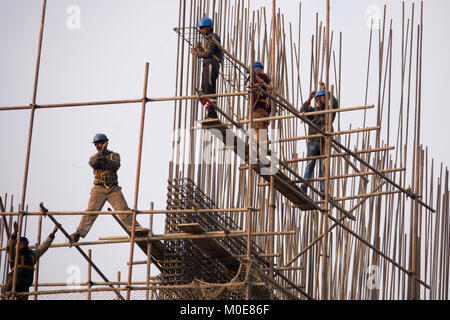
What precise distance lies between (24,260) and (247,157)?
347 cm

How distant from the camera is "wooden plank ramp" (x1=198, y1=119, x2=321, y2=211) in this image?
1666 centimetres

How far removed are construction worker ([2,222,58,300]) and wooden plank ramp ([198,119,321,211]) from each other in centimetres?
263

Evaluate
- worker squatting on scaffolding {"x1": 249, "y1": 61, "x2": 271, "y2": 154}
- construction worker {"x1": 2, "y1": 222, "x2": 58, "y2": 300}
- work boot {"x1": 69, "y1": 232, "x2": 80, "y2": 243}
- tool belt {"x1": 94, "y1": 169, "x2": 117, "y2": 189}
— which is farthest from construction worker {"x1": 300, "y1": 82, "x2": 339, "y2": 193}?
construction worker {"x1": 2, "y1": 222, "x2": 58, "y2": 300}

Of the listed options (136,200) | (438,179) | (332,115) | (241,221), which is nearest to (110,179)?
(136,200)

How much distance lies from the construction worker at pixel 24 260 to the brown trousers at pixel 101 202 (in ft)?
1.33

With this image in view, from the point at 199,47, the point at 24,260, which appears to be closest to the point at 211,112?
the point at 199,47

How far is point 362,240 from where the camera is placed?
17.9 meters

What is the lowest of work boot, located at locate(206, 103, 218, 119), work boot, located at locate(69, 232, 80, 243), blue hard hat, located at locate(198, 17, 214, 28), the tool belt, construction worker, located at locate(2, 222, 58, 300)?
construction worker, located at locate(2, 222, 58, 300)

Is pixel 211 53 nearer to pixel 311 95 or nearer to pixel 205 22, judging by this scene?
pixel 205 22

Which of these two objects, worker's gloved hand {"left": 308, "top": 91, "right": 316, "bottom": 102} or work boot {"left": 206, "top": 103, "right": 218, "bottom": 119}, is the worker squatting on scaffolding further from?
work boot {"left": 206, "top": 103, "right": 218, "bottom": 119}

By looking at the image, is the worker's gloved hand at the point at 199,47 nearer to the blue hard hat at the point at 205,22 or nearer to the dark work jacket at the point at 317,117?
the blue hard hat at the point at 205,22
